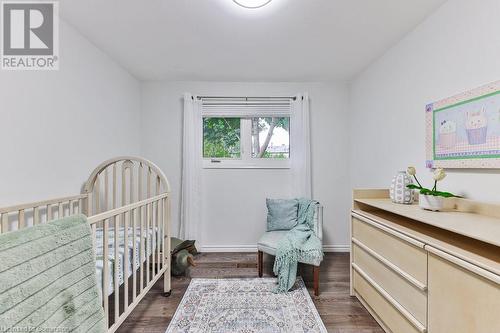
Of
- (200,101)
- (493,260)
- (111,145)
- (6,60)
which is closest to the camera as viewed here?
(493,260)

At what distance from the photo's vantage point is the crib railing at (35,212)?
136 cm

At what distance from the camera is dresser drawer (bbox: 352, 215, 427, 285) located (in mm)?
1302

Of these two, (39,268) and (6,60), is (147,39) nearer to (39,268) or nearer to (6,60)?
(6,60)

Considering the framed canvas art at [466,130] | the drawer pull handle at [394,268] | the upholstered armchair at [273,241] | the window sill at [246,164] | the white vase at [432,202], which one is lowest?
the upholstered armchair at [273,241]

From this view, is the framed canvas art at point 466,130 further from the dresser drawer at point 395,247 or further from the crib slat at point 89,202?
the crib slat at point 89,202

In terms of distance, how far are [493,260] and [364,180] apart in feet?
6.04

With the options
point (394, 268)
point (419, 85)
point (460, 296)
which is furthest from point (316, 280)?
point (419, 85)

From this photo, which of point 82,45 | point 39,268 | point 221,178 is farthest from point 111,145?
point 39,268

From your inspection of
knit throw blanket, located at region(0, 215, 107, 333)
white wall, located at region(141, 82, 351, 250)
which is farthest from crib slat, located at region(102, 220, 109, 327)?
white wall, located at region(141, 82, 351, 250)

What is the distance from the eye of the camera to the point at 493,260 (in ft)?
3.25

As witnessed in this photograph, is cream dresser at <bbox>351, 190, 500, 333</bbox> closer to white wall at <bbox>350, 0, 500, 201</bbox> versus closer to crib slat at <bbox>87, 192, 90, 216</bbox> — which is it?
white wall at <bbox>350, 0, 500, 201</bbox>

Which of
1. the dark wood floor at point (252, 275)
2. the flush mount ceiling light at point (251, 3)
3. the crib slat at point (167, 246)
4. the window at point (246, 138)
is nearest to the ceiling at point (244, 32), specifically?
the flush mount ceiling light at point (251, 3)

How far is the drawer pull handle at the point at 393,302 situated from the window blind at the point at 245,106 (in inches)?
77.6

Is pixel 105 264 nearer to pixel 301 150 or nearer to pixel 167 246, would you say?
pixel 167 246
